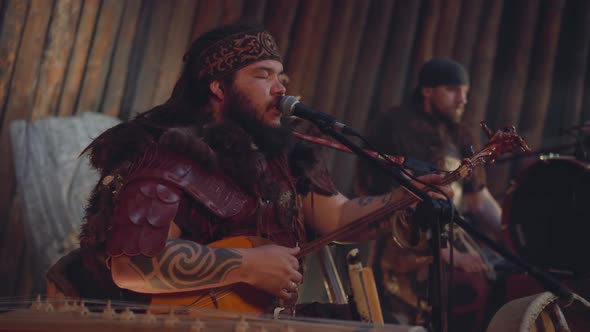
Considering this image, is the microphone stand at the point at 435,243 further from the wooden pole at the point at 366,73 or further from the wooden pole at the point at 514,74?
the wooden pole at the point at 514,74

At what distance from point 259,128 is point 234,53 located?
1.17 ft

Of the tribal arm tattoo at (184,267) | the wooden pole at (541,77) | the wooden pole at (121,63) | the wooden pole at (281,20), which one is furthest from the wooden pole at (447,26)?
the tribal arm tattoo at (184,267)

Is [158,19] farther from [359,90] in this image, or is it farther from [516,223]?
[516,223]

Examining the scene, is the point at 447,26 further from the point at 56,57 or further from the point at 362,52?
the point at 56,57

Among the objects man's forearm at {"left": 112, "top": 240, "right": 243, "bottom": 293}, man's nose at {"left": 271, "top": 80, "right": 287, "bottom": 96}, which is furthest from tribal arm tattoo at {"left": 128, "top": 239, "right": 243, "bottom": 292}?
man's nose at {"left": 271, "top": 80, "right": 287, "bottom": 96}

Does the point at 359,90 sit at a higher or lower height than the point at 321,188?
higher

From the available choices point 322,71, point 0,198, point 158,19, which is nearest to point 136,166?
point 0,198

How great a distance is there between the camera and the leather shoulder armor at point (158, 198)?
2.44 m

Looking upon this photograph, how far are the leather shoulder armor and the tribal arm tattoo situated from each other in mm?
51

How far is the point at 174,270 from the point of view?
248cm

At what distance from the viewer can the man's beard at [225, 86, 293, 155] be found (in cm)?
299

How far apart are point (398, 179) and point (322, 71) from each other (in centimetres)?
362

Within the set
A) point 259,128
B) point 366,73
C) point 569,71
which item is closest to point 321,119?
point 259,128

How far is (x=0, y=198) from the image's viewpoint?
453 cm
